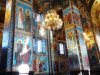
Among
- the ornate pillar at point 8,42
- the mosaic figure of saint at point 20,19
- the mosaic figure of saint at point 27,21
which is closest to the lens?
the ornate pillar at point 8,42

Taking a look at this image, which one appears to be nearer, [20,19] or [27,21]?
[20,19]

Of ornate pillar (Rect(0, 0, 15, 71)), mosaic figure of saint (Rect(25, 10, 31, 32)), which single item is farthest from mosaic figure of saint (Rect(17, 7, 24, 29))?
ornate pillar (Rect(0, 0, 15, 71))

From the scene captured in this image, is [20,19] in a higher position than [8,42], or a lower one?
higher

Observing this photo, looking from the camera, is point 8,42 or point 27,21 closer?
point 8,42

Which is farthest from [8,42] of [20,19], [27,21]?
[27,21]

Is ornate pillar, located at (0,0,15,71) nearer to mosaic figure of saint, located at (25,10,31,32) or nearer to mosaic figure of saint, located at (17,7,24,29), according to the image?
mosaic figure of saint, located at (17,7,24,29)

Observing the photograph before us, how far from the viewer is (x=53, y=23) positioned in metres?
12.3

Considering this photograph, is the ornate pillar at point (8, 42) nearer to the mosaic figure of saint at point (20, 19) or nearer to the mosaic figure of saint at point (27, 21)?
the mosaic figure of saint at point (20, 19)

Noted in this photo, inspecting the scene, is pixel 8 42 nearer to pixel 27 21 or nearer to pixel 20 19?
pixel 20 19

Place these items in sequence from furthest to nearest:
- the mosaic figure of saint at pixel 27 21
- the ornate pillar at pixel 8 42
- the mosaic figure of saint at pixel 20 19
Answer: the mosaic figure of saint at pixel 27 21 < the mosaic figure of saint at pixel 20 19 < the ornate pillar at pixel 8 42

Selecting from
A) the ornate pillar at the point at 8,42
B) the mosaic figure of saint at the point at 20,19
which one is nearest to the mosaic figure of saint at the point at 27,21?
the mosaic figure of saint at the point at 20,19

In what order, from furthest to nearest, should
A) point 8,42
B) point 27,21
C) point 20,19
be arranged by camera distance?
point 27,21 < point 20,19 < point 8,42

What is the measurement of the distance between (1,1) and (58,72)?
11.4 metres

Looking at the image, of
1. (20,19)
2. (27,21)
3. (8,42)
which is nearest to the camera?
(8,42)
